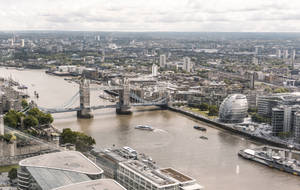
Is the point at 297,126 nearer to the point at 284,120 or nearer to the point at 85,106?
the point at 284,120

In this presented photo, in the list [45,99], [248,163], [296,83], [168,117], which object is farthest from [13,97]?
[296,83]

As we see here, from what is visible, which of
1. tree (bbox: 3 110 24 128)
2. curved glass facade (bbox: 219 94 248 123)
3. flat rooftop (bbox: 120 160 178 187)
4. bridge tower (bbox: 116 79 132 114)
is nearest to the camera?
flat rooftop (bbox: 120 160 178 187)

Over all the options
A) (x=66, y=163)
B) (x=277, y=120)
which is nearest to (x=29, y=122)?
(x=66, y=163)

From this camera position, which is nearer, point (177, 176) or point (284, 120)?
point (177, 176)

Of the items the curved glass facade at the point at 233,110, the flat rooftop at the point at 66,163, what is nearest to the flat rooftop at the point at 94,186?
the flat rooftop at the point at 66,163

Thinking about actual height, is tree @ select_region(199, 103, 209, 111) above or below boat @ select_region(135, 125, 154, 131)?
above

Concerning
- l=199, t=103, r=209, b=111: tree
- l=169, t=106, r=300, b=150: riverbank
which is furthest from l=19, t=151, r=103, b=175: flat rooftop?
l=199, t=103, r=209, b=111: tree

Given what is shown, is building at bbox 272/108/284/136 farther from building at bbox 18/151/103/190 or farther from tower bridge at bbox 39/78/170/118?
building at bbox 18/151/103/190
